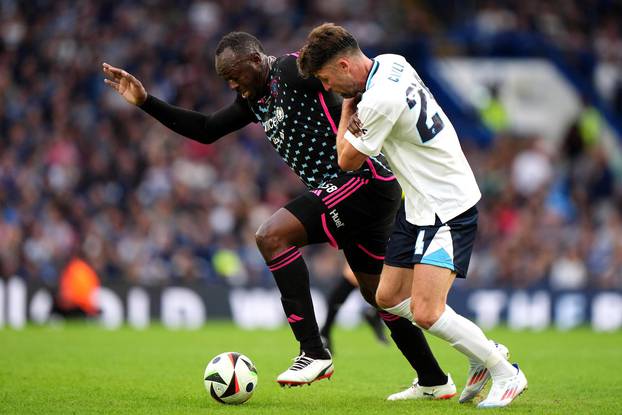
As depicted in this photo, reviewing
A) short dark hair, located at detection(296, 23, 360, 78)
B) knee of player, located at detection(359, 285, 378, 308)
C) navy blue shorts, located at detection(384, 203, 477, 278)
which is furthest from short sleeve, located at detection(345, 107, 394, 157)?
knee of player, located at detection(359, 285, 378, 308)

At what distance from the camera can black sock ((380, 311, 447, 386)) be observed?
722 centimetres

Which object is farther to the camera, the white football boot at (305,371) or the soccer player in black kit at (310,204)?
the soccer player in black kit at (310,204)

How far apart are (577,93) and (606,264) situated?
599cm

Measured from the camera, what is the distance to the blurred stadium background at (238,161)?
17.3 metres

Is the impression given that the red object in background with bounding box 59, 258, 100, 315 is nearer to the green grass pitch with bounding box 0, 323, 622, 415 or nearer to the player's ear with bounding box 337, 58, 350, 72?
the green grass pitch with bounding box 0, 323, 622, 415

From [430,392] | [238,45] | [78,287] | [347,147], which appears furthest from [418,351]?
[78,287]

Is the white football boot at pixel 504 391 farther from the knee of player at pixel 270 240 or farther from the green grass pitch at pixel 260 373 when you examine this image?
the knee of player at pixel 270 240

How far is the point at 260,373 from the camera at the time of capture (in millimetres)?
9219

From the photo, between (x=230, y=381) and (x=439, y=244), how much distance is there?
1.64 m

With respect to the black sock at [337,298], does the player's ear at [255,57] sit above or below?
above

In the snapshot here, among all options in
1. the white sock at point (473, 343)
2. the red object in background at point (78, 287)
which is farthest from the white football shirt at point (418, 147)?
the red object in background at point (78, 287)

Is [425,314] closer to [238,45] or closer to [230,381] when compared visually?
[230,381]

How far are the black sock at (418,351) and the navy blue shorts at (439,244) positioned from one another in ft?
2.54

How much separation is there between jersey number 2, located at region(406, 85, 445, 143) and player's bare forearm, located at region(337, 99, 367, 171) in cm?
35
